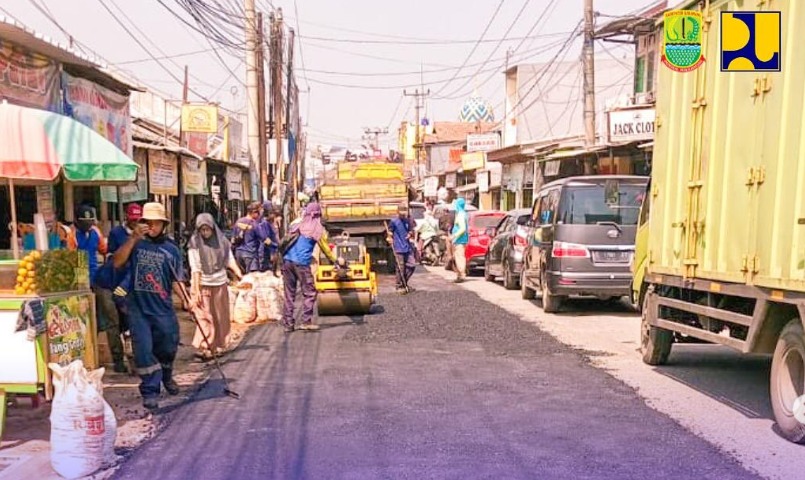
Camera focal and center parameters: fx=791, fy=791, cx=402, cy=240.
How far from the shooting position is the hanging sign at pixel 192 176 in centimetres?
1580

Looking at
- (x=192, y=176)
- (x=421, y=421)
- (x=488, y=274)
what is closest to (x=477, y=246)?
(x=488, y=274)

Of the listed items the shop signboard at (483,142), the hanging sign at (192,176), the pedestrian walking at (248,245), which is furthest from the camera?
the shop signboard at (483,142)

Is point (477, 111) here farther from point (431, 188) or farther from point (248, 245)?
point (248, 245)

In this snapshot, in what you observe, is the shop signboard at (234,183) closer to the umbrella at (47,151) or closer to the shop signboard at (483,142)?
the umbrella at (47,151)

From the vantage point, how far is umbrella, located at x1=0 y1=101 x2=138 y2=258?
19.6ft

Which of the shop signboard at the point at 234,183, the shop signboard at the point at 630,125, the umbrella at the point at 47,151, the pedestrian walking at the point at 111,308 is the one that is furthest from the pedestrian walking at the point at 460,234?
the umbrella at the point at 47,151

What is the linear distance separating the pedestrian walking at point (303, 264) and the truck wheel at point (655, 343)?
15.5 ft

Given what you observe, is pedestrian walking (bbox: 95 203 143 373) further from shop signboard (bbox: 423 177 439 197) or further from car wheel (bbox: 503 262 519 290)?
shop signboard (bbox: 423 177 439 197)

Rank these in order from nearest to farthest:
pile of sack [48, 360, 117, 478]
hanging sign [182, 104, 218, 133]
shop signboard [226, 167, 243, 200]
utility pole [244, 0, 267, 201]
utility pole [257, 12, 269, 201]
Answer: pile of sack [48, 360, 117, 478], hanging sign [182, 104, 218, 133], utility pole [244, 0, 267, 201], utility pole [257, 12, 269, 201], shop signboard [226, 167, 243, 200]

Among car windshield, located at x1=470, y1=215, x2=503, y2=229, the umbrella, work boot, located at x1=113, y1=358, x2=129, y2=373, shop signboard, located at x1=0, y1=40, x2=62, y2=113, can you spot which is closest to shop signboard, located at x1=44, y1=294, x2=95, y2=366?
the umbrella

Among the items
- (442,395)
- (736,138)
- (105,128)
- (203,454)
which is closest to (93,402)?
(203,454)

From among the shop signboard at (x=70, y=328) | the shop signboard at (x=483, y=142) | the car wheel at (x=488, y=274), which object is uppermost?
the shop signboard at (x=483, y=142)

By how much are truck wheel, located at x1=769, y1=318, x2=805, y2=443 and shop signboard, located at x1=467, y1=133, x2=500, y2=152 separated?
33027 millimetres

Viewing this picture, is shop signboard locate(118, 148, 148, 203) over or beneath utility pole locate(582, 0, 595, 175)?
beneath
